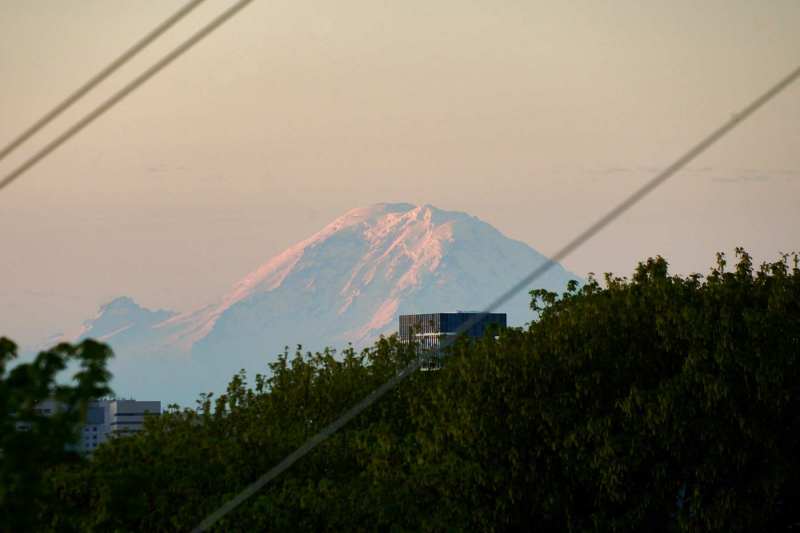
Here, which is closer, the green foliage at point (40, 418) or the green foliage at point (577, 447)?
the green foliage at point (40, 418)

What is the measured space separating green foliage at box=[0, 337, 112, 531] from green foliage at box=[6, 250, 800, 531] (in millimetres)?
24460

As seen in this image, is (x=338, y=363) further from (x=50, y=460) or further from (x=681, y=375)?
(x=50, y=460)

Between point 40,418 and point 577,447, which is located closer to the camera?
point 40,418

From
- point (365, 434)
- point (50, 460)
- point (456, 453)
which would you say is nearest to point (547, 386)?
point (456, 453)

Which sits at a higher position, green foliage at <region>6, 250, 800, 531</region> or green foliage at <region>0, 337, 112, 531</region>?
green foliage at <region>6, 250, 800, 531</region>

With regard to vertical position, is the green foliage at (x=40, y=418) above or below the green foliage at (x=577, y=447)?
below

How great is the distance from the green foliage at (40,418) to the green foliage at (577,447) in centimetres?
2446

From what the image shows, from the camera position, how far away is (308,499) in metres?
44.1

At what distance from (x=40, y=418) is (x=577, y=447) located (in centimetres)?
3186

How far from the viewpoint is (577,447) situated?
48750 mm

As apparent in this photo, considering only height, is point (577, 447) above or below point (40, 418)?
above

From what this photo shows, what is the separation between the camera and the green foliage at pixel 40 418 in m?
18.0

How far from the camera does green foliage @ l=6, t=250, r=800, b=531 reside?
46.6 meters

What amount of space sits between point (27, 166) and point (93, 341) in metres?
2.16
